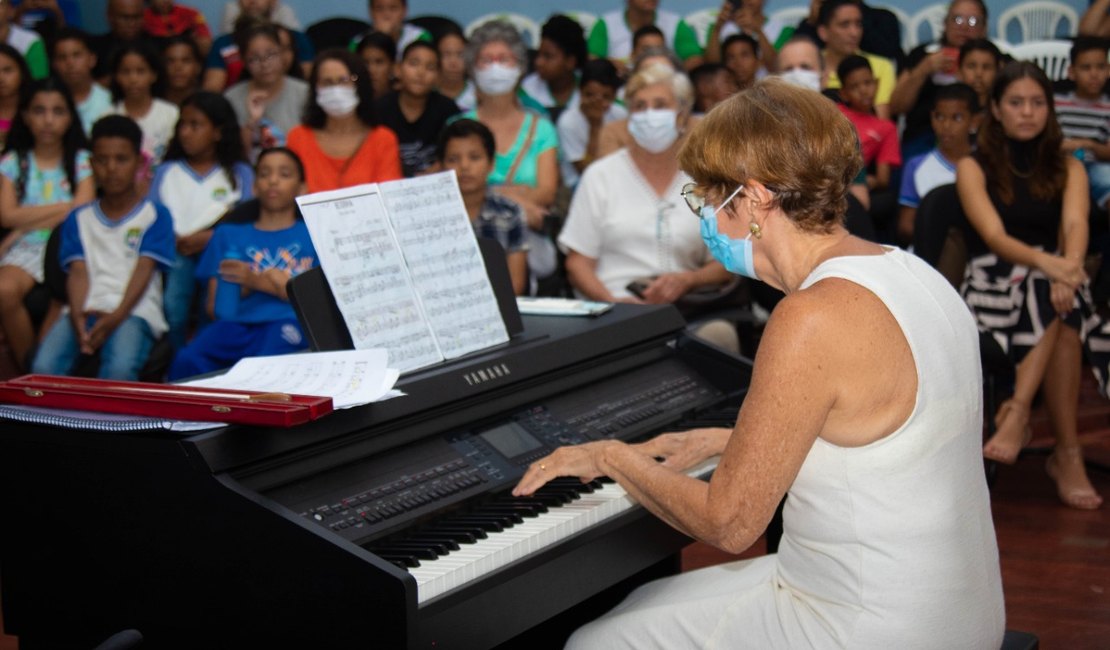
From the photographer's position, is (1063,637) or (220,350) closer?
(1063,637)

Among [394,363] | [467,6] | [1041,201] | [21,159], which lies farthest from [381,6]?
[394,363]

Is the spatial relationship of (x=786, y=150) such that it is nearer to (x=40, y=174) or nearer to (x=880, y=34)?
(x=40, y=174)

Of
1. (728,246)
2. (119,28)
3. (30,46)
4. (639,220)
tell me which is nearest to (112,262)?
(639,220)

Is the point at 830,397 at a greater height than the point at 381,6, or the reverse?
the point at 381,6

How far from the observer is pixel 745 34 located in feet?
22.7

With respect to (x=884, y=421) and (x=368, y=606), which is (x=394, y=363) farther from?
(x=884, y=421)

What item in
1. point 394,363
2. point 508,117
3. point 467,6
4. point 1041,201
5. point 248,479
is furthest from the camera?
point 467,6

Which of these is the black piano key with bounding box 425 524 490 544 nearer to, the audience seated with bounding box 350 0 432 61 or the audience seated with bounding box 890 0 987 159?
the audience seated with bounding box 890 0 987 159

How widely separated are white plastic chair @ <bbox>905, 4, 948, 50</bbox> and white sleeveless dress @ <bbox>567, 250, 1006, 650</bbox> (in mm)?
6331

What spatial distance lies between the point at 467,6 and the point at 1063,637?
21.8 feet

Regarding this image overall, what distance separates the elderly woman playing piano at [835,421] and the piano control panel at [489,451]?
15.1 inches

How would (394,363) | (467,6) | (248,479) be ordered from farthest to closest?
(467,6)
(394,363)
(248,479)

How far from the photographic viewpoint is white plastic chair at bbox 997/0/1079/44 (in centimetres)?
798

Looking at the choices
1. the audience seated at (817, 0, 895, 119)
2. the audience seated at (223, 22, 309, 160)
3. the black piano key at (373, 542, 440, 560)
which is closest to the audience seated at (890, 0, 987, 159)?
the audience seated at (817, 0, 895, 119)
